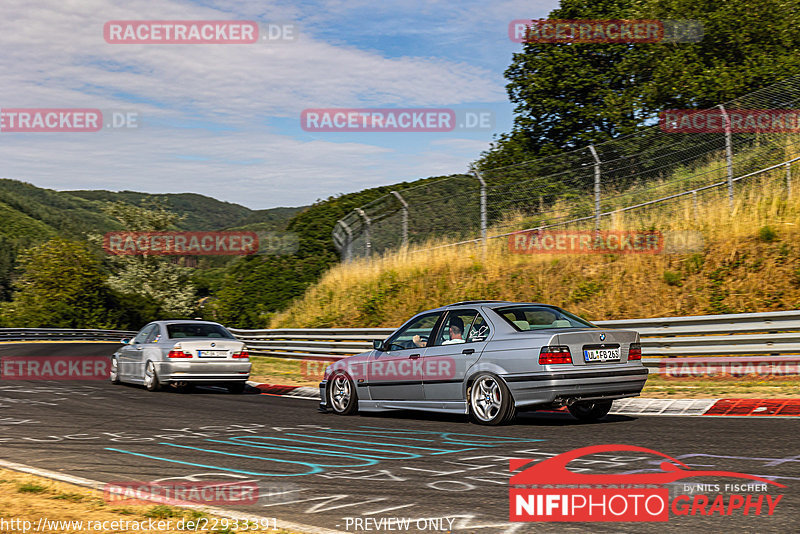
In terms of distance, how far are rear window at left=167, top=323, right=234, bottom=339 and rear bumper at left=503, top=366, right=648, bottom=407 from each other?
832 centimetres

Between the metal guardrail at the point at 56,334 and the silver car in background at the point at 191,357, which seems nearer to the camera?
the silver car in background at the point at 191,357

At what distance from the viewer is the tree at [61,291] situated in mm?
60188

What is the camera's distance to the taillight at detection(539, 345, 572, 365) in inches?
366

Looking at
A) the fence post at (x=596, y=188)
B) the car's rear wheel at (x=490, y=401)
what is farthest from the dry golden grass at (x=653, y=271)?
the car's rear wheel at (x=490, y=401)

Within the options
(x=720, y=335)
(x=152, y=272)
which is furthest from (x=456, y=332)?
(x=152, y=272)

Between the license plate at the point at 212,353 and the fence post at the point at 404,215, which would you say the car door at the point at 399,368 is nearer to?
the license plate at the point at 212,353

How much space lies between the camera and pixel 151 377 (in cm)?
1630

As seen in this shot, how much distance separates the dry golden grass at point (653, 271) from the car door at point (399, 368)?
7.39 metres

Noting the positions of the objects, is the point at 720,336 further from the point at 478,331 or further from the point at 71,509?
the point at 71,509

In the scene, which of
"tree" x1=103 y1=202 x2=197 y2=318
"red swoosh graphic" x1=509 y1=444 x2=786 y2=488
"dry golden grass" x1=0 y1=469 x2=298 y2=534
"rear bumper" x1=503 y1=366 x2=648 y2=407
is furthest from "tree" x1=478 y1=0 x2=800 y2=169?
"tree" x1=103 y1=202 x2=197 y2=318

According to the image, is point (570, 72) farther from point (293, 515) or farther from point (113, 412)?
point (293, 515)

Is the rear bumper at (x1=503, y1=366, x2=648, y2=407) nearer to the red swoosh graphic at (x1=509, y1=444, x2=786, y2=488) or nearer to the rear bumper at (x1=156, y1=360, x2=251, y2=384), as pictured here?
the red swoosh graphic at (x1=509, y1=444, x2=786, y2=488)

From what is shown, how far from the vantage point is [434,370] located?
10523 millimetres

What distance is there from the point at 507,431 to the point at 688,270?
926 cm
